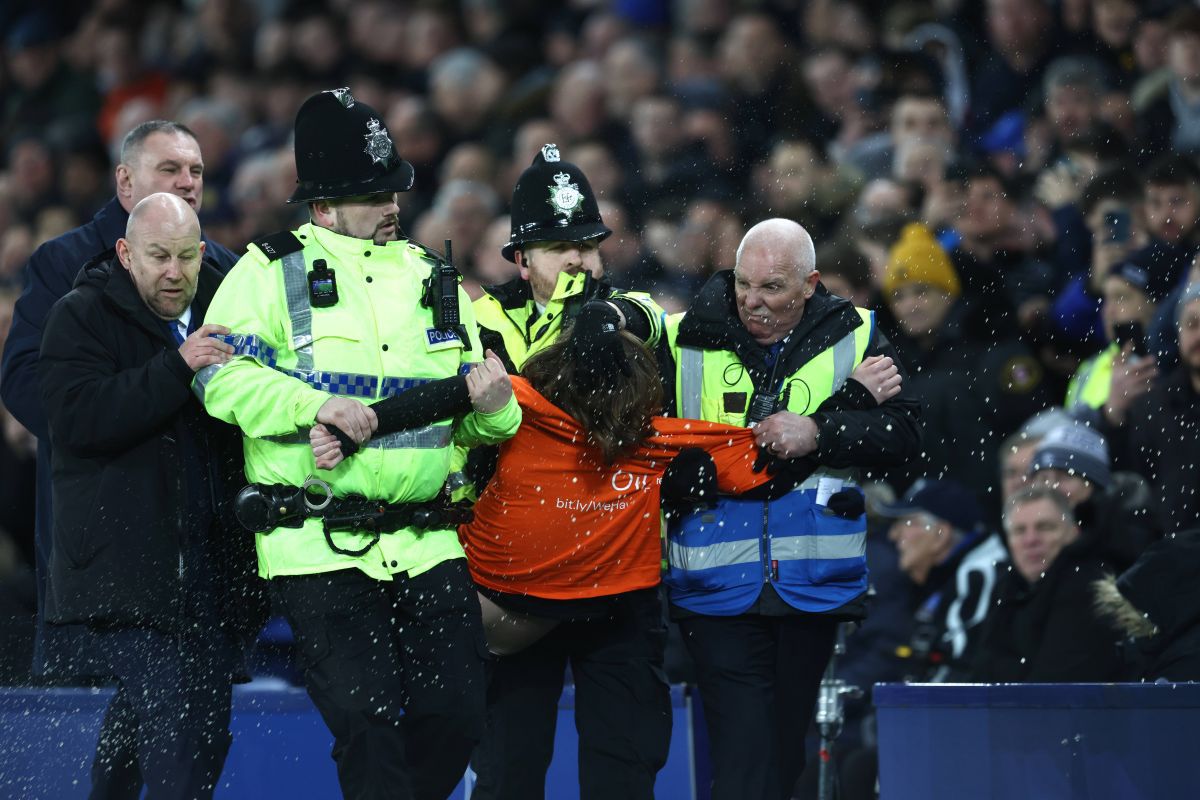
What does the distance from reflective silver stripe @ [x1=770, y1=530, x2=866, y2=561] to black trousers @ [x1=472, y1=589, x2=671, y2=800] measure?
419 millimetres

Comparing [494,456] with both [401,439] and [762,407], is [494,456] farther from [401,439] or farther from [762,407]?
[762,407]

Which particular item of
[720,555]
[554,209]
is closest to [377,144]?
[554,209]

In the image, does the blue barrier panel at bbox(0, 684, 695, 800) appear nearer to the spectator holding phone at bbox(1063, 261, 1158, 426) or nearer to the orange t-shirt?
the orange t-shirt

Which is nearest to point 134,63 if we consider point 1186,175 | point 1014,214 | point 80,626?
point 1014,214

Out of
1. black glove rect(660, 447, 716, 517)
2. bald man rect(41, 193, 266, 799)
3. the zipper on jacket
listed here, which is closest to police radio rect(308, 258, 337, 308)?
bald man rect(41, 193, 266, 799)

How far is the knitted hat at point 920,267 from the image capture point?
8906 mm

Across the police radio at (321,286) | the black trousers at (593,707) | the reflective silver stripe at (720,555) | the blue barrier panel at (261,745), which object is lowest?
the blue barrier panel at (261,745)

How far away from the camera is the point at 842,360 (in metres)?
5.91

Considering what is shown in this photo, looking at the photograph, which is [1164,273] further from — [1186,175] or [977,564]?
[977,564]

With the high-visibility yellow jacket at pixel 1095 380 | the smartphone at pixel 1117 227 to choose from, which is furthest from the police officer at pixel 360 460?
the smartphone at pixel 1117 227

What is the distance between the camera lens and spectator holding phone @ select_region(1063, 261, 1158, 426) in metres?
8.02

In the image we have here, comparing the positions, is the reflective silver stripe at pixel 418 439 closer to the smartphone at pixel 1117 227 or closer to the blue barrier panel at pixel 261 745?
the blue barrier panel at pixel 261 745

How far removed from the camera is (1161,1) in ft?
31.5

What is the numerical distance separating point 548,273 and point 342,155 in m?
0.93
